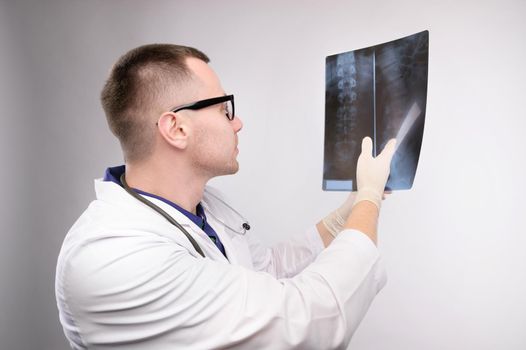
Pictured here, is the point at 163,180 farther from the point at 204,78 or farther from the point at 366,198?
the point at 366,198

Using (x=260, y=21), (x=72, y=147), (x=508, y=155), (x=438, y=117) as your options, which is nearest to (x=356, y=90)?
(x=438, y=117)

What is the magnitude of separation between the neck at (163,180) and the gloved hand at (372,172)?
38 centimetres

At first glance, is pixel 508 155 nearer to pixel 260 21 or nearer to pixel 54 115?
pixel 260 21

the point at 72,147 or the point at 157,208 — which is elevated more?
the point at 72,147

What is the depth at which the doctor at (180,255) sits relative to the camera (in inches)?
31.7

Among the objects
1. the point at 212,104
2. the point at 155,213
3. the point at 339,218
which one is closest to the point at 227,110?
the point at 212,104

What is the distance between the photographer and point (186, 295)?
0.80 m

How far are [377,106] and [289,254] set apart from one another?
1.58ft

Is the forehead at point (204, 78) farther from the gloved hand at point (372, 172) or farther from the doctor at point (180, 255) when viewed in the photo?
the gloved hand at point (372, 172)

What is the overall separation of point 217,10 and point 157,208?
38.6 inches

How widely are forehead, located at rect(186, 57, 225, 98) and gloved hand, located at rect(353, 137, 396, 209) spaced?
0.38m

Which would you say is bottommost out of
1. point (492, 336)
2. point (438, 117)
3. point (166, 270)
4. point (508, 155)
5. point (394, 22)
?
point (492, 336)

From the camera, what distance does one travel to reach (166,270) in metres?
0.81

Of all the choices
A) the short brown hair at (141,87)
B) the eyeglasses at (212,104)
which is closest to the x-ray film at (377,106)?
the eyeglasses at (212,104)
